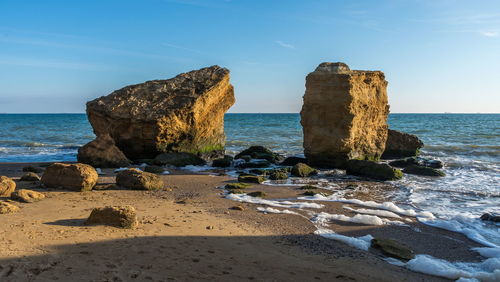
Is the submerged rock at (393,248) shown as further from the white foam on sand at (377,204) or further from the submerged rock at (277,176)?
the submerged rock at (277,176)

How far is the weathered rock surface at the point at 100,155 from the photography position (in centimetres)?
1567

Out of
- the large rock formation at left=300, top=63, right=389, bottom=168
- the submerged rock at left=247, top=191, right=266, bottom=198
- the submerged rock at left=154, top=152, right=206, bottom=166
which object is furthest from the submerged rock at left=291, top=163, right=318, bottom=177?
the submerged rock at left=154, top=152, right=206, bottom=166

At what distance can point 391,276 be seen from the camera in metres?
5.62

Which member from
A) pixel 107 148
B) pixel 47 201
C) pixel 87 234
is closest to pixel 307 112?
pixel 107 148

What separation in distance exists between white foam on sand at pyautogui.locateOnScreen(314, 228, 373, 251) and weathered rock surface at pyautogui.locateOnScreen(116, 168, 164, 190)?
5.44m

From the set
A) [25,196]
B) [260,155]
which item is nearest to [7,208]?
[25,196]

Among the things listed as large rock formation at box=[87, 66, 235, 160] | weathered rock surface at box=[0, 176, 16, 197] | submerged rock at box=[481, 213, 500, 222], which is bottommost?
submerged rock at box=[481, 213, 500, 222]

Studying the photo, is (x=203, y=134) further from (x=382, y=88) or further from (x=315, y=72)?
(x=382, y=88)

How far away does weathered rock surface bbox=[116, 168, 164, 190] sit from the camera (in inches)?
435

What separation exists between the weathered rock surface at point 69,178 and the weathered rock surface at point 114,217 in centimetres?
371

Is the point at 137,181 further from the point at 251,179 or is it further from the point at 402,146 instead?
the point at 402,146

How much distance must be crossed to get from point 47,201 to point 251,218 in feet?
15.2

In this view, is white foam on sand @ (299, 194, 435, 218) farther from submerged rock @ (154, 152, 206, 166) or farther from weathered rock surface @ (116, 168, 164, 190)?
submerged rock @ (154, 152, 206, 166)

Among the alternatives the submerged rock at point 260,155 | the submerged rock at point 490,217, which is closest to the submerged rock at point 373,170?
the submerged rock at point 260,155
